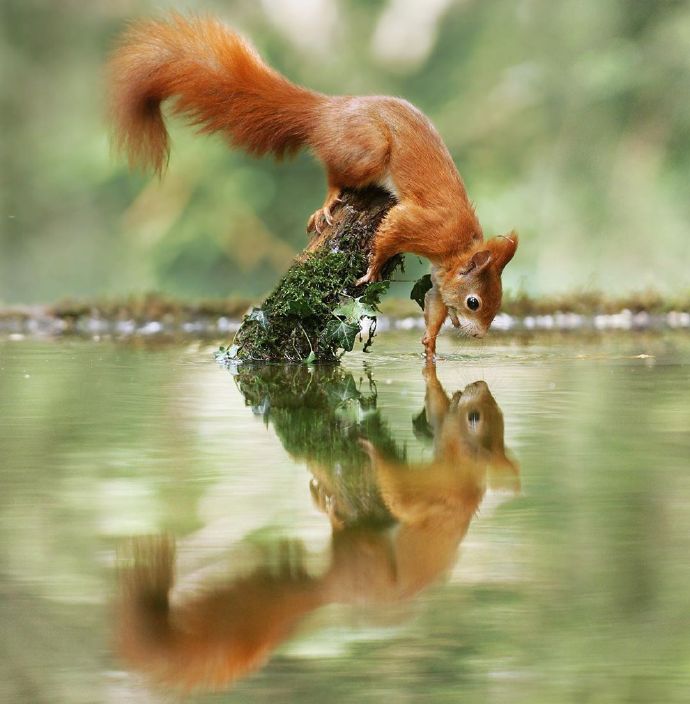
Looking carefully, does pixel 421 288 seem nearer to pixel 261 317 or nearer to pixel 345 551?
pixel 261 317

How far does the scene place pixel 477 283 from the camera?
13.7 ft

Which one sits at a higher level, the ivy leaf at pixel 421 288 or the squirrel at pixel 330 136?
the squirrel at pixel 330 136

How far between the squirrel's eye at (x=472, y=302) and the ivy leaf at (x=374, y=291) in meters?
0.28

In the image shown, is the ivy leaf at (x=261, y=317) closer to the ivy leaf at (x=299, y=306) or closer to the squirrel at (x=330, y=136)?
the ivy leaf at (x=299, y=306)

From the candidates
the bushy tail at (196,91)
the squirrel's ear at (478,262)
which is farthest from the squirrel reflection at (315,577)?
the bushy tail at (196,91)

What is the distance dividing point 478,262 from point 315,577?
2726 millimetres

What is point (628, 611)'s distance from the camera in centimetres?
136

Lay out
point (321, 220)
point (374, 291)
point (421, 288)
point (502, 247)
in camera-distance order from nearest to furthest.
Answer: point (502, 247), point (374, 291), point (321, 220), point (421, 288)

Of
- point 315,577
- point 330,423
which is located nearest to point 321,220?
point 330,423

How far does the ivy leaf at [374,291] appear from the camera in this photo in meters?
4.30

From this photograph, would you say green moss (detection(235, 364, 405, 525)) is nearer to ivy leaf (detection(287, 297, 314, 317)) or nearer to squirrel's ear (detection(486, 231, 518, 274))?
ivy leaf (detection(287, 297, 314, 317))

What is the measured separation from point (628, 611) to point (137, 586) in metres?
0.56

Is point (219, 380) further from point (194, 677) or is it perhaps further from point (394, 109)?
point (194, 677)

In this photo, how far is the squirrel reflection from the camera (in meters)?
1.25
